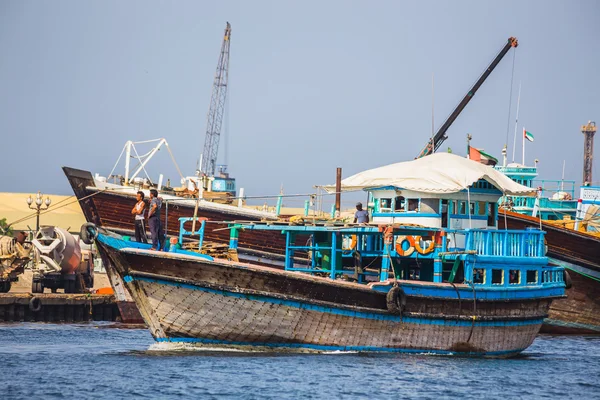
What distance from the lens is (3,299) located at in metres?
36.4

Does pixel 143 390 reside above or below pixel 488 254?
below

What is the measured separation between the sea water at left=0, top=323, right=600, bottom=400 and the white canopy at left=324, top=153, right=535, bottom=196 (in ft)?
15.5

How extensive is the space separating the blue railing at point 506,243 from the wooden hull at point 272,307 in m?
1.29

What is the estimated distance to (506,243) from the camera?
28.0 metres

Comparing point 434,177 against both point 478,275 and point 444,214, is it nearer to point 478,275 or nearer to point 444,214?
point 444,214

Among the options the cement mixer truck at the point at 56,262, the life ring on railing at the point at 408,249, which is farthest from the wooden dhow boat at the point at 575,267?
the cement mixer truck at the point at 56,262

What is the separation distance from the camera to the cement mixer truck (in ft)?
133

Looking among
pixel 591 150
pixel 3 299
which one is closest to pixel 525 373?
pixel 3 299

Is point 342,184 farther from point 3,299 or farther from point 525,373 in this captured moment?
point 3,299

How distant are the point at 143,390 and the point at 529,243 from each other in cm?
1300

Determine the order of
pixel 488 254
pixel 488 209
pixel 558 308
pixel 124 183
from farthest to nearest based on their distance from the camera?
pixel 124 183, pixel 558 308, pixel 488 209, pixel 488 254

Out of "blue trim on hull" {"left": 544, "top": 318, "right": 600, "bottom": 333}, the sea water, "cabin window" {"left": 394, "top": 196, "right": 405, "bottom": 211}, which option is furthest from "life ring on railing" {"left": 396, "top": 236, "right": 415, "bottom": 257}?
"blue trim on hull" {"left": 544, "top": 318, "right": 600, "bottom": 333}

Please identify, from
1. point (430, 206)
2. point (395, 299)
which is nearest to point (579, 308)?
point (430, 206)

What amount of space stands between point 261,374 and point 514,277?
33.4 ft
